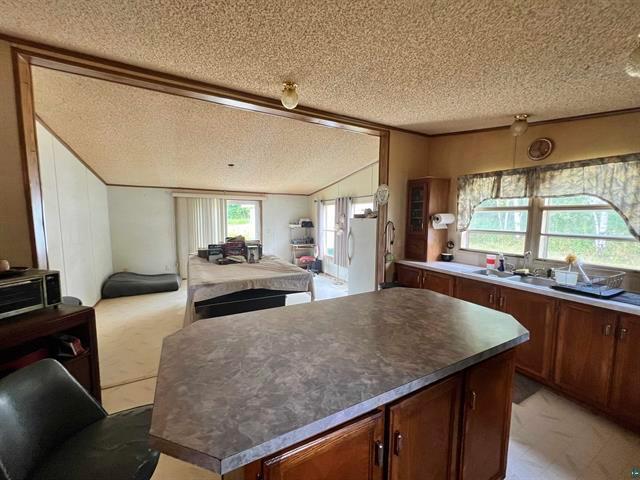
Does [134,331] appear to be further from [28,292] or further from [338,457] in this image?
[338,457]

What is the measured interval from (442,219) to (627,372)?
2.00 metres

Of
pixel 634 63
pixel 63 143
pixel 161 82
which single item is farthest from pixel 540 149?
pixel 63 143

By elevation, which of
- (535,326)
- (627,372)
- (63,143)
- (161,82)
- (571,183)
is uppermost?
(161,82)

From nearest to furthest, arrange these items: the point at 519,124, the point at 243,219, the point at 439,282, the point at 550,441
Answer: the point at 550,441 < the point at 519,124 < the point at 439,282 < the point at 243,219

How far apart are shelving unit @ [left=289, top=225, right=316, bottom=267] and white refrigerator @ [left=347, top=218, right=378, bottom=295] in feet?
11.3

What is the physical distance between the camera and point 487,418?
1.27 metres

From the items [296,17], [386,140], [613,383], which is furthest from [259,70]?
[613,383]

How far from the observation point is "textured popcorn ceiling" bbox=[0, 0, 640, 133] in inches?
52.4

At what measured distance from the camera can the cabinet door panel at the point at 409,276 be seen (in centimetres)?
334

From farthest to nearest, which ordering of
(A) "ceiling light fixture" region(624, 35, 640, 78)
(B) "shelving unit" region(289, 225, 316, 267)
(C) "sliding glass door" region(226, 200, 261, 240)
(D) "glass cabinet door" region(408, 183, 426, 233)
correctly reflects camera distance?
(B) "shelving unit" region(289, 225, 316, 267) → (C) "sliding glass door" region(226, 200, 261, 240) → (D) "glass cabinet door" region(408, 183, 426, 233) → (A) "ceiling light fixture" region(624, 35, 640, 78)

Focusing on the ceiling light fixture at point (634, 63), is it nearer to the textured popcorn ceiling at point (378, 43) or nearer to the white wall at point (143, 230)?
the textured popcorn ceiling at point (378, 43)

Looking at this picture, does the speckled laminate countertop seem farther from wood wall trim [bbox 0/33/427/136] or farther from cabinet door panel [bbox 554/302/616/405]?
wood wall trim [bbox 0/33/427/136]

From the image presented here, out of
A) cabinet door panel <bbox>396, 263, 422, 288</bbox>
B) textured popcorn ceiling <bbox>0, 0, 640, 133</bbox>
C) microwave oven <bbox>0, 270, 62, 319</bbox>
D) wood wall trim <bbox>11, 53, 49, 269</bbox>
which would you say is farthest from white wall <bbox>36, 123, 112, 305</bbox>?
cabinet door panel <bbox>396, 263, 422, 288</bbox>

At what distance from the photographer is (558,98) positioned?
7.14ft
